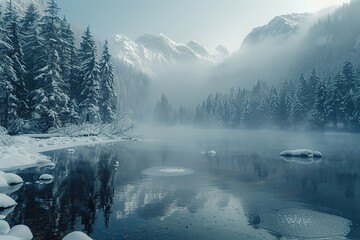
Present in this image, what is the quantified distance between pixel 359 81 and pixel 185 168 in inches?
2565

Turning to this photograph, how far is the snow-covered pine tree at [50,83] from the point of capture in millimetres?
44781

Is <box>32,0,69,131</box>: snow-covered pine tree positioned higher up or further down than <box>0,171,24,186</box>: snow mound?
higher up

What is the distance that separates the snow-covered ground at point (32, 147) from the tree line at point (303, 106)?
54.6 metres

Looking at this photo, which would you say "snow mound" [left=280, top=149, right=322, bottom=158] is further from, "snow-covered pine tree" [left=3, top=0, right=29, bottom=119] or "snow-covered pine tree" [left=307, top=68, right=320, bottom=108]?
"snow-covered pine tree" [left=307, top=68, right=320, bottom=108]

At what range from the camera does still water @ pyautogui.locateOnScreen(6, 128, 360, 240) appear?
13.2 metres

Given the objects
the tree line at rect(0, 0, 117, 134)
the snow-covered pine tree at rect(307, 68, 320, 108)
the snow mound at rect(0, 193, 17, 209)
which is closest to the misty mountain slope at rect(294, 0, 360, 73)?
the snow-covered pine tree at rect(307, 68, 320, 108)

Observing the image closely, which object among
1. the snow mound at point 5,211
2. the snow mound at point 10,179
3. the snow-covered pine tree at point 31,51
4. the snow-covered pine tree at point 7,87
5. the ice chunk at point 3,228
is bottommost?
the snow mound at point 5,211

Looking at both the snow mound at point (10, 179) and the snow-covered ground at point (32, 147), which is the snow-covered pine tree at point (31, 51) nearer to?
the snow-covered ground at point (32, 147)

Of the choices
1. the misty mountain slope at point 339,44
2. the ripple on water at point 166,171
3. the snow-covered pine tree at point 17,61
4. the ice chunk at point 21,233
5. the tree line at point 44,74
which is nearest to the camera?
the ice chunk at point 21,233

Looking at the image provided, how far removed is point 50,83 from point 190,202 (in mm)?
35649

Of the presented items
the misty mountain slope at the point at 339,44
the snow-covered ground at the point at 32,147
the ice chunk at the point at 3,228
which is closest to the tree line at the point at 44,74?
the snow-covered ground at the point at 32,147

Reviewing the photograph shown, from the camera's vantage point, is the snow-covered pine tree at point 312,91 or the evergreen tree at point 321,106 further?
the snow-covered pine tree at point 312,91

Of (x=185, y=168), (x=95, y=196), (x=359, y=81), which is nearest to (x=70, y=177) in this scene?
(x=95, y=196)

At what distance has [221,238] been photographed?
12.4 meters
